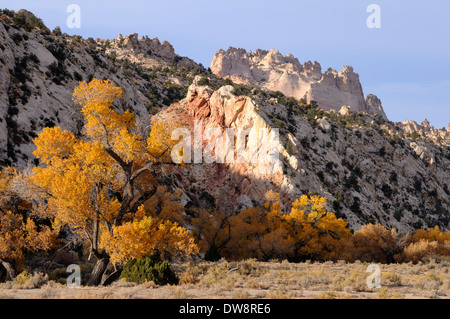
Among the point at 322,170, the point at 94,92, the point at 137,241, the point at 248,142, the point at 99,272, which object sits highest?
the point at 248,142

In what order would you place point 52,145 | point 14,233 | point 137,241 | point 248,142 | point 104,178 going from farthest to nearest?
point 248,142
point 52,145
point 14,233
point 104,178
point 137,241

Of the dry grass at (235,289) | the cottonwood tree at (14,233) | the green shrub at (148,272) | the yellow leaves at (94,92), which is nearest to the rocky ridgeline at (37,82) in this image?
the yellow leaves at (94,92)

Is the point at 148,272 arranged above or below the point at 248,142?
below

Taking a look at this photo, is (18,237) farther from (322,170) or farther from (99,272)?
(322,170)

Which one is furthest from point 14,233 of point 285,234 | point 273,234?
point 285,234

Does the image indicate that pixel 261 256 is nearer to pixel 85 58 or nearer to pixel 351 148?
pixel 85 58

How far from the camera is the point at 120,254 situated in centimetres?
2086

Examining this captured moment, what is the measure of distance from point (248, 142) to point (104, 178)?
5287 cm

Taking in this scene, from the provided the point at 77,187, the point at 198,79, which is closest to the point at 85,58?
the point at 198,79

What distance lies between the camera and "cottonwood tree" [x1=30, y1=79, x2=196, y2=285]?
69.7 ft

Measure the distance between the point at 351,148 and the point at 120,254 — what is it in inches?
3369

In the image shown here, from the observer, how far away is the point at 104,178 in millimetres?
22797

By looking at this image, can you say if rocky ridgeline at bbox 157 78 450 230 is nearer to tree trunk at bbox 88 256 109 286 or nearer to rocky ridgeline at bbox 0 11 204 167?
rocky ridgeline at bbox 0 11 204 167

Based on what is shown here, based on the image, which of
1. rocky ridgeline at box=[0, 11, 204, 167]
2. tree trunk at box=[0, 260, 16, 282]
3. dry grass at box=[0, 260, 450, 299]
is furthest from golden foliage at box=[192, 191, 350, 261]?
tree trunk at box=[0, 260, 16, 282]
